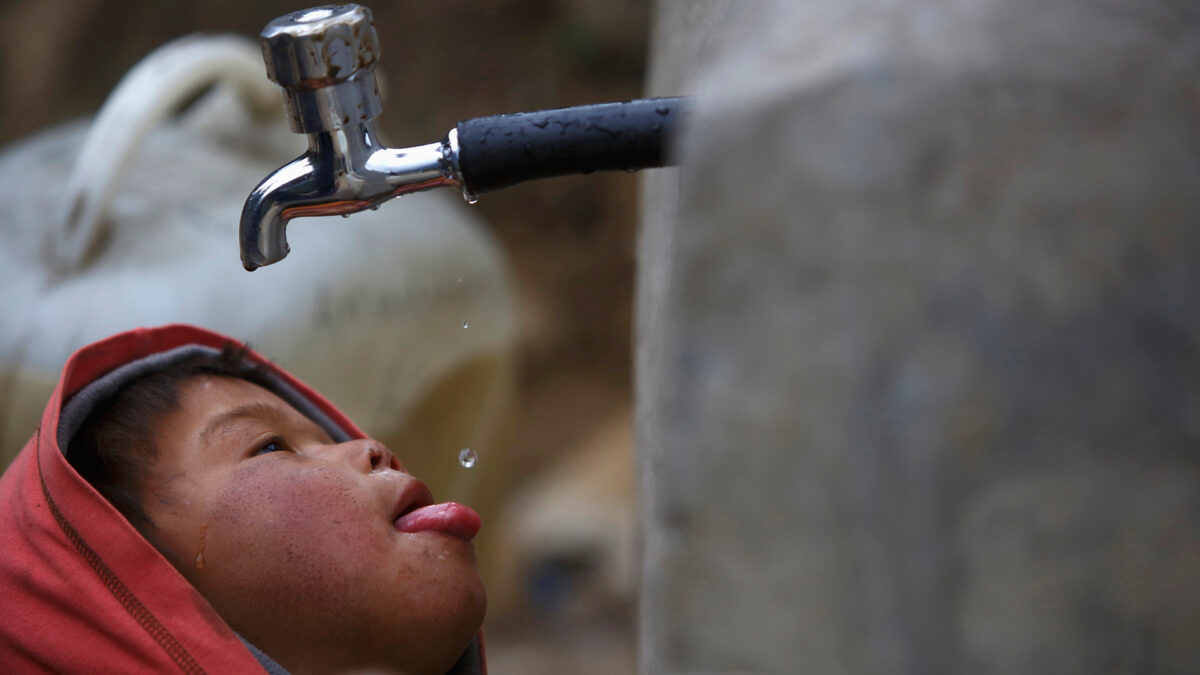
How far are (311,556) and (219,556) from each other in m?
0.08

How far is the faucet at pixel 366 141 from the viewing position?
22.6 inches

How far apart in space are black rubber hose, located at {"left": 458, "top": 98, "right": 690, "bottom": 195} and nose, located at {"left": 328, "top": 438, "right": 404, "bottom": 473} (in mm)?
319

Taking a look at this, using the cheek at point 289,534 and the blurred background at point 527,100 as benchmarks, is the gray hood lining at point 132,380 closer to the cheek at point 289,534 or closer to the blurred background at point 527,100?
the cheek at point 289,534

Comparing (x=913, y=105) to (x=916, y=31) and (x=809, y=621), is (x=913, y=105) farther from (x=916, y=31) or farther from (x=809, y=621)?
(x=809, y=621)

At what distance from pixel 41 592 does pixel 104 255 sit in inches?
30.7

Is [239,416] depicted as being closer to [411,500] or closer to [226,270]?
[411,500]

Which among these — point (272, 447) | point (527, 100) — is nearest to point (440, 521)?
point (272, 447)

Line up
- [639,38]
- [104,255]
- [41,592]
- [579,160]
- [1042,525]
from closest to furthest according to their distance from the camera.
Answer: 1. [1042,525]
2. [579,160]
3. [41,592]
4. [104,255]
5. [639,38]

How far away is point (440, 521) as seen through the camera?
80 cm

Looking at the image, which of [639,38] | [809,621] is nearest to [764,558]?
[809,621]

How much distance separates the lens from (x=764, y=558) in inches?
16.3

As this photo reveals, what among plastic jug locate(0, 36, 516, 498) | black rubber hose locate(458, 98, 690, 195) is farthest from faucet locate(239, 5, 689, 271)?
plastic jug locate(0, 36, 516, 498)

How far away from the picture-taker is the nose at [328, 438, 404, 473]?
0.82m

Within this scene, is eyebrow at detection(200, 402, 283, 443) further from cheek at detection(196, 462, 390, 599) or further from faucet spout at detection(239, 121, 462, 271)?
faucet spout at detection(239, 121, 462, 271)
